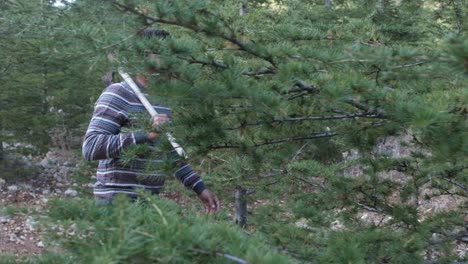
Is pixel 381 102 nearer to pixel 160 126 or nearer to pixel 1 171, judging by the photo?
pixel 160 126

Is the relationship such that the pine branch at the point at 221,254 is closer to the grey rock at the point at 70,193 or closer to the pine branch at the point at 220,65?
the pine branch at the point at 220,65

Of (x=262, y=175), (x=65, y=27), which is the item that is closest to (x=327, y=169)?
(x=262, y=175)

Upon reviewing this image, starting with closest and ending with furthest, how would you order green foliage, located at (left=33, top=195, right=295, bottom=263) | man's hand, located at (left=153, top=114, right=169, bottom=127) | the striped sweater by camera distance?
green foliage, located at (left=33, top=195, right=295, bottom=263), man's hand, located at (left=153, top=114, right=169, bottom=127), the striped sweater

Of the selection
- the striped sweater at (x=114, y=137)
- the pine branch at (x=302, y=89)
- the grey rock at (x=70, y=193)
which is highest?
the pine branch at (x=302, y=89)

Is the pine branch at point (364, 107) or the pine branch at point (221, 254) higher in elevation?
the pine branch at point (221, 254)

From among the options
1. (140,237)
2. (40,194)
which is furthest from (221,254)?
(40,194)

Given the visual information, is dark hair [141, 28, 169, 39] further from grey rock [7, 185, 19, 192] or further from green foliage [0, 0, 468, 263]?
grey rock [7, 185, 19, 192]

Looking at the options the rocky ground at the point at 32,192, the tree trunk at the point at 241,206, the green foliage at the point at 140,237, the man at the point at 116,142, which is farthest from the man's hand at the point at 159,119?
the rocky ground at the point at 32,192

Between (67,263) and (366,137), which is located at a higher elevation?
(67,263)

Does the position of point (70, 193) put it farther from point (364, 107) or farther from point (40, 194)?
point (364, 107)

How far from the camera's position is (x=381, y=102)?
2676 mm

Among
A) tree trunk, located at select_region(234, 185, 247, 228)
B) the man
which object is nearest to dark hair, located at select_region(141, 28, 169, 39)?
the man

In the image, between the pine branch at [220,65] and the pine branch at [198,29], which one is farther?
the pine branch at [220,65]

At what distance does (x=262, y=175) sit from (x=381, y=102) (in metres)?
1.52
